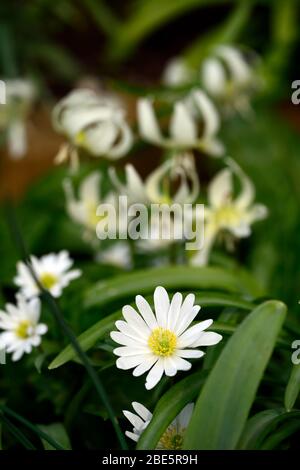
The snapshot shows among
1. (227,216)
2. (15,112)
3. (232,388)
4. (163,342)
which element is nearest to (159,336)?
(163,342)

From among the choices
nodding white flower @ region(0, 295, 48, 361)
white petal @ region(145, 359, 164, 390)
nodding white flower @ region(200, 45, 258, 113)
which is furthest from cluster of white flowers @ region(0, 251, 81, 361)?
nodding white flower @ region(200, 45, 258, 113)

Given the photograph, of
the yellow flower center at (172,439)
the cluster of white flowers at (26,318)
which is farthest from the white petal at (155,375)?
the cluster of white flowers at (26,318)

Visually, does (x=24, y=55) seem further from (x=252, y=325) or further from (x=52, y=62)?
(x=252, y=325)

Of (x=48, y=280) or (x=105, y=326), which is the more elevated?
(x=48, y=280)

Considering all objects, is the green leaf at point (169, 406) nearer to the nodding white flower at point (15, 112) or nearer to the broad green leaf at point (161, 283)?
the broad green leaf at point (161, 283)

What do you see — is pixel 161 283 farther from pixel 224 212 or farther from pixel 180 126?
pixel 180 126
